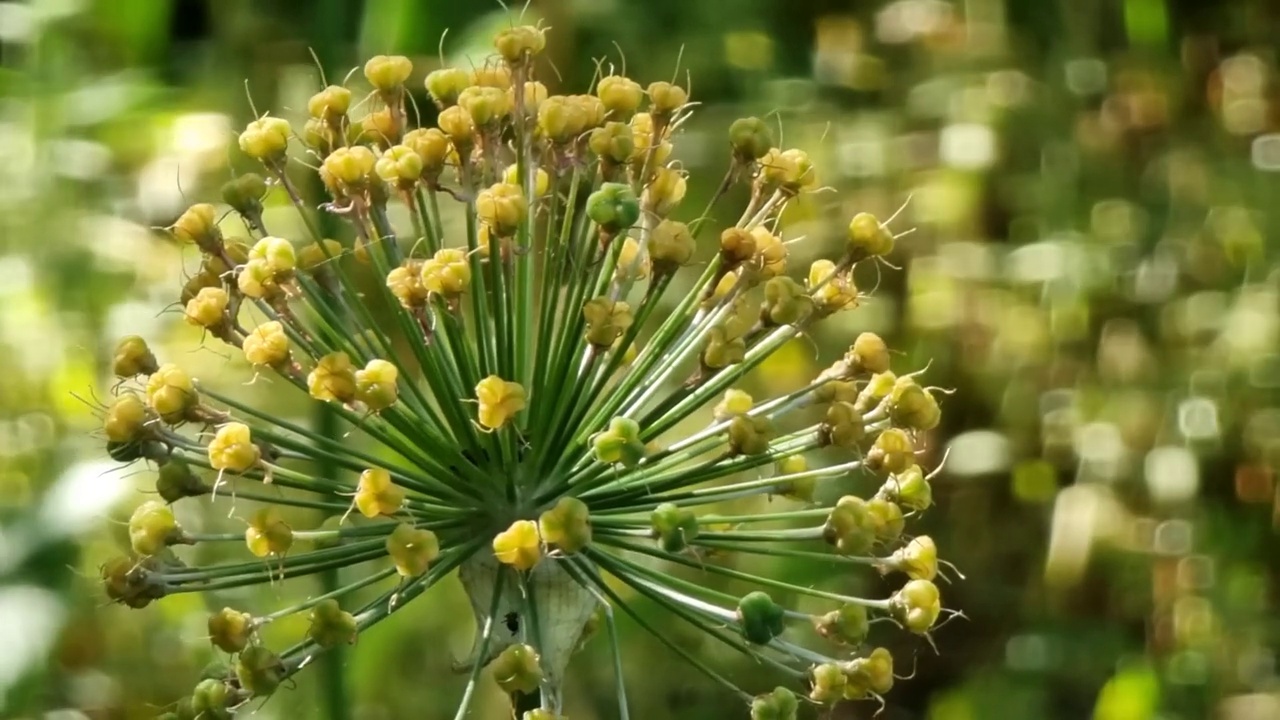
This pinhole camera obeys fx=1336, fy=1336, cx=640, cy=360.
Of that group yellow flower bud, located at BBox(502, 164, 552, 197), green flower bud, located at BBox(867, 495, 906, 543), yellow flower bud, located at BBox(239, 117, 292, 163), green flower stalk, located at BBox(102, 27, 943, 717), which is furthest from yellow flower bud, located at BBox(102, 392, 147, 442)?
green flower bud, located at BBox(867, 495, 906, 543)

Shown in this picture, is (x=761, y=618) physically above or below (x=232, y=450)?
below

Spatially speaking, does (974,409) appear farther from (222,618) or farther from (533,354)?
(222,618)

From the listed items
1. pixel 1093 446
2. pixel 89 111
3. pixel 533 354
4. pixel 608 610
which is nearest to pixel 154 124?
pixel 89 111

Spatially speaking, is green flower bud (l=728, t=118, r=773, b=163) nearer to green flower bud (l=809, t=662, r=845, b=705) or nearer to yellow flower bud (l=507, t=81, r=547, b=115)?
yellow flower bud (l=507, t=81, r=547, b=115)

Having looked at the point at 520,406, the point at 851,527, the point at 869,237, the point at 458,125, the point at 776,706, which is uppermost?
the point at 458,125

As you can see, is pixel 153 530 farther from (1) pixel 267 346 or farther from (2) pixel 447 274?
(2) pixel 447 274

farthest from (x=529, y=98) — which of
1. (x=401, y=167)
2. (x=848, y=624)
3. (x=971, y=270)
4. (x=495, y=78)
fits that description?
(x=971, y=270)

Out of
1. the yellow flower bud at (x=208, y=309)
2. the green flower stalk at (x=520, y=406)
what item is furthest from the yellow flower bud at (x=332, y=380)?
the yellow flower bud at (x=208, y=309)

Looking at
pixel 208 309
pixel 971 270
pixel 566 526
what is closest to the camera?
pixel 566 526
